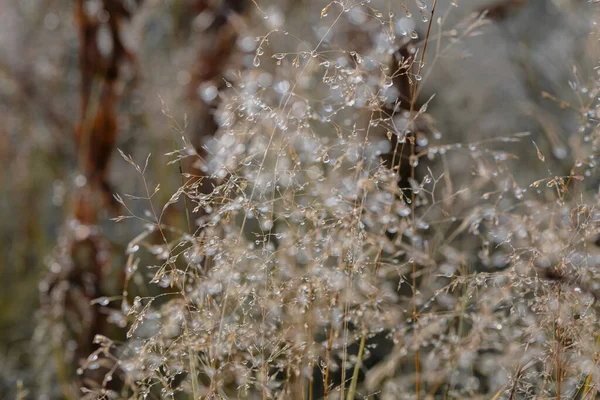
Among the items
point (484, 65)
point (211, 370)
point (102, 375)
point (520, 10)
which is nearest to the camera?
point (211, 370)

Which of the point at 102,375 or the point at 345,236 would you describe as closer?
the point at 345,236

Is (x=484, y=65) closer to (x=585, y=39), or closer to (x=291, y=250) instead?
(x=585, y=39)

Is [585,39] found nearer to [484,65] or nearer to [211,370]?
[484,65]

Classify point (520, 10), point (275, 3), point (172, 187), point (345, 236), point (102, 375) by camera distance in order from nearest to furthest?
point (345, 236)
point (102, 375)
point (520, 10)
point (172, 187)
point (275, 3)

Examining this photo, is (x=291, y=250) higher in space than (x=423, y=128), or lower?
higher

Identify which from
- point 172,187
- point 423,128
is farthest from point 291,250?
point 172,187

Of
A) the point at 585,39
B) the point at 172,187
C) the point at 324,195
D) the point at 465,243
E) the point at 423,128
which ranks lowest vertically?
the point at 172,187

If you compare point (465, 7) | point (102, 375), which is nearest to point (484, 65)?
point (465, 7)
